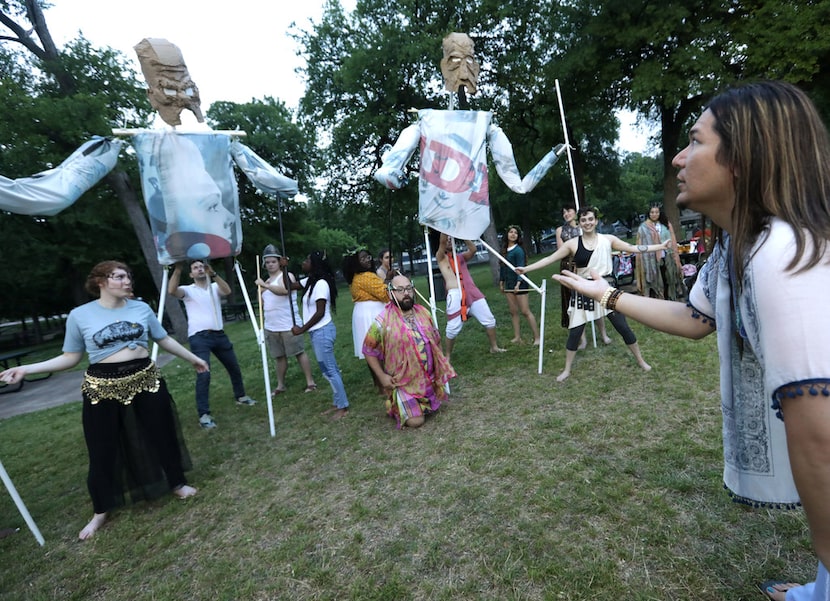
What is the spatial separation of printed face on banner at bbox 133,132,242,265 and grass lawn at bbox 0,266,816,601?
2.21 metres

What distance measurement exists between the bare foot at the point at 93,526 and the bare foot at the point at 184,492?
0.52 meters

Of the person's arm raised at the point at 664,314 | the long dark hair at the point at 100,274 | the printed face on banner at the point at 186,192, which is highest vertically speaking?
the printed face on banner at the point at 186,192

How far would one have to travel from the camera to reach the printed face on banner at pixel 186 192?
12.9 ft

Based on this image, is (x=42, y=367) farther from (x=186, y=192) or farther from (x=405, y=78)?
(x=405, y=78)

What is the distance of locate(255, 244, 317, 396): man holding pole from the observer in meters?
5.61

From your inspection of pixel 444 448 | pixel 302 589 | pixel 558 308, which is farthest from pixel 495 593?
pixel 558 308

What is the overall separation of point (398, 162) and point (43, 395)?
10.1 m

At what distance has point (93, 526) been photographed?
3.31 m

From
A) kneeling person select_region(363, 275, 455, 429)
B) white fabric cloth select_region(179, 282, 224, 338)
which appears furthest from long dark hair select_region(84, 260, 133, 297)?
kneeling person select_region(363, 275, 455, 429)

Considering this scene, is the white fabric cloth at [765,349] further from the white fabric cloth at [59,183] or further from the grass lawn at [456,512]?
the white fabric cloth at [59,183]

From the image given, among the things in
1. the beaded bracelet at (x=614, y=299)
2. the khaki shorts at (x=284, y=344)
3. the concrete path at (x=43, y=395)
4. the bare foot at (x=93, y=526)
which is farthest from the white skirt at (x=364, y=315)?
the concrete path at (x=43, y=395)

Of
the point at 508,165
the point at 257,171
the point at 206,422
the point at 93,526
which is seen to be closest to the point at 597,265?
the point at 508,165

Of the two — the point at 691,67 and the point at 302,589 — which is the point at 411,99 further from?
the point at 302,589

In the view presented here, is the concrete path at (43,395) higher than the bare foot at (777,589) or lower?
lower
